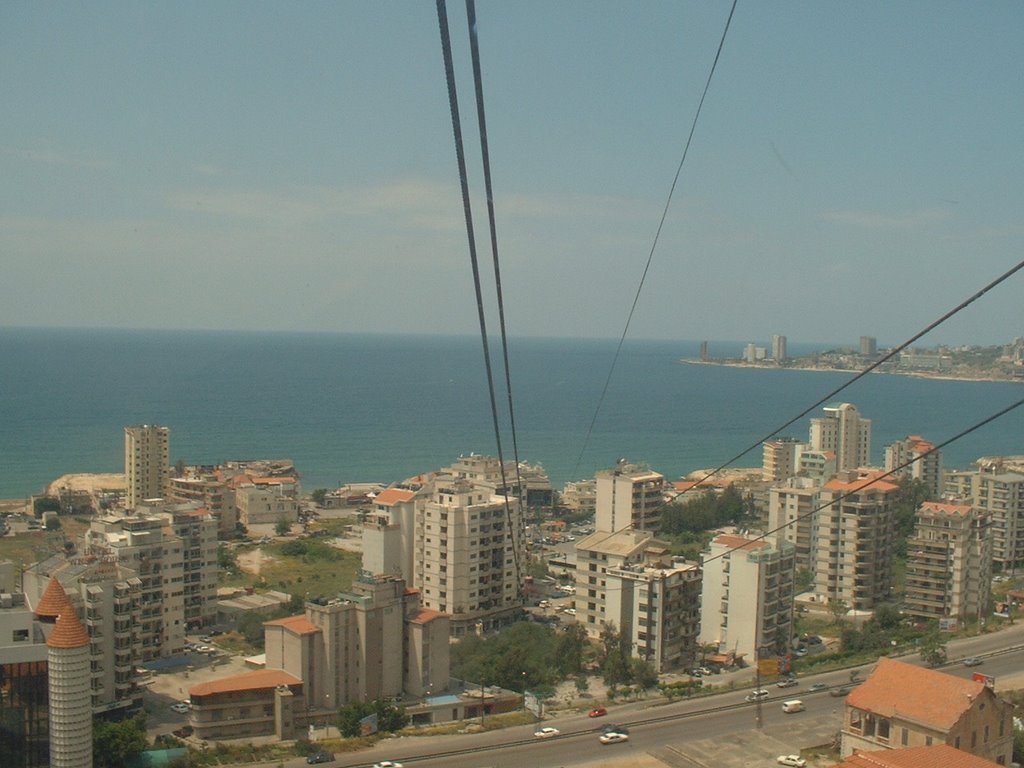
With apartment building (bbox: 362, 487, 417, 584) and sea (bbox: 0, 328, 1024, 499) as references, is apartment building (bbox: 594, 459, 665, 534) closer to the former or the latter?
sea (bbox: 0, 328, 1024, 499)

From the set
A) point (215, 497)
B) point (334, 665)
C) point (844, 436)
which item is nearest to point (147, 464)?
point (215, 497)

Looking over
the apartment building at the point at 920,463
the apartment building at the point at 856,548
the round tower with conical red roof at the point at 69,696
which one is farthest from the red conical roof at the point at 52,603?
the apartment building at the point at 920,463

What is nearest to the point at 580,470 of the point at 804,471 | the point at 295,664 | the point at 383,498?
the point at 804,471

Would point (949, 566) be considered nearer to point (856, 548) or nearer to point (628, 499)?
point (856, 548)

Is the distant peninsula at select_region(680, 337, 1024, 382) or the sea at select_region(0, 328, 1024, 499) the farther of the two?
the sea at select_region(0, 328, 1024, 499)

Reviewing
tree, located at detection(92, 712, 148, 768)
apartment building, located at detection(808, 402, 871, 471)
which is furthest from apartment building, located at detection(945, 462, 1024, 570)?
tree, located at detection(92, 712, 148, 768)

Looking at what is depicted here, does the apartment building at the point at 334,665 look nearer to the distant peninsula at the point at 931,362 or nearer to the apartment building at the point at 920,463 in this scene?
the distant peninsula at the point at 931,362
